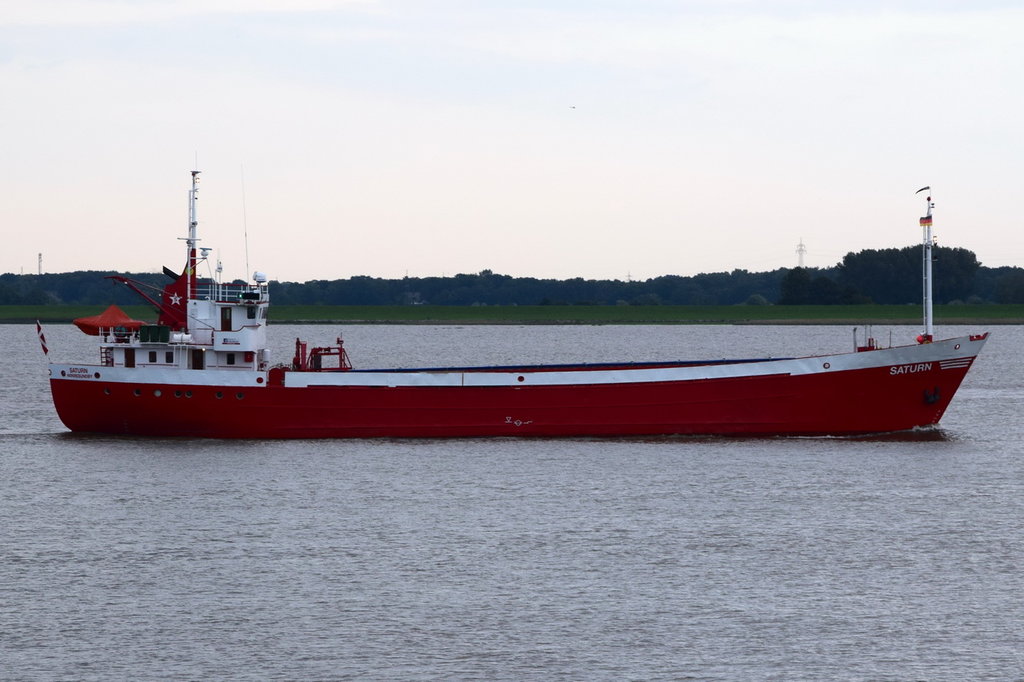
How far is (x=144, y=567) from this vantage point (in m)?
33.6

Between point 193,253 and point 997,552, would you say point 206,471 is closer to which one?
point 193,253

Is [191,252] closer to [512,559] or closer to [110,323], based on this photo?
[110,323]

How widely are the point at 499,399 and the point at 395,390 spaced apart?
13.0 ft

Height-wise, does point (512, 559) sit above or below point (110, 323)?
below

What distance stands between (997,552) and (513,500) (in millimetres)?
14016

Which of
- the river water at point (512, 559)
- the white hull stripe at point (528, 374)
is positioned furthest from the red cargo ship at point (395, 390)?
the river water at point (512, 559)

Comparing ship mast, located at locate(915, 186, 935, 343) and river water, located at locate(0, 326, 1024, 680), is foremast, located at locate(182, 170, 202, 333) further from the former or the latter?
ship mast, located at locate(915, 186, 935, 343)

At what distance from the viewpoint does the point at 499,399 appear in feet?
175

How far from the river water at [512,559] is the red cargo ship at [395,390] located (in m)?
0.85

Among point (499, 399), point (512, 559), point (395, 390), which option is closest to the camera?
point (512, 559)

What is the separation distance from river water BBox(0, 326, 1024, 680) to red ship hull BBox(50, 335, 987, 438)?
77 centimetres

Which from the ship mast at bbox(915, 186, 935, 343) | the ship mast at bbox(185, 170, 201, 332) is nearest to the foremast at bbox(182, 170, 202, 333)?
the ship mast at bbox(185, 170, 201, 332)

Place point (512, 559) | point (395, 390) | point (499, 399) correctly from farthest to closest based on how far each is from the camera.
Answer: point (499, 399)
point (395, 390)
point (512, 559)

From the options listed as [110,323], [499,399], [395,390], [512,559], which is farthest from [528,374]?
[512,559]
